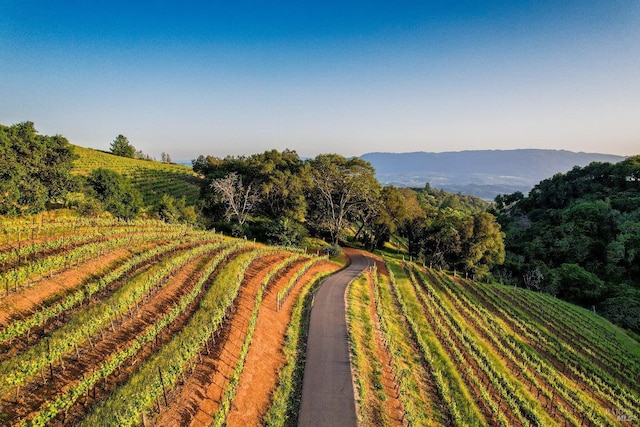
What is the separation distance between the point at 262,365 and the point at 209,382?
136 inches

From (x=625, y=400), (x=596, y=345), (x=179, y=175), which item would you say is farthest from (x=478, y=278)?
(x=179, y=175)

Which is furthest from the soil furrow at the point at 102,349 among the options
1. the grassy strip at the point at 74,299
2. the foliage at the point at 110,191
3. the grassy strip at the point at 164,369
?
the foliage at the point at 110,191

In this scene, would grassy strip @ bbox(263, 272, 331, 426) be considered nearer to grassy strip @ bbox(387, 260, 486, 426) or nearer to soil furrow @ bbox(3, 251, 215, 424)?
soil furrow @ bbox(3, 251, 215, 424)

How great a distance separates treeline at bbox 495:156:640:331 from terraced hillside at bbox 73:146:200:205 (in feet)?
233

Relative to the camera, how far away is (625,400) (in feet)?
78.9

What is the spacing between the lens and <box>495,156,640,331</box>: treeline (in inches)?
2099

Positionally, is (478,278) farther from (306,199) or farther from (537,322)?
(306,199)

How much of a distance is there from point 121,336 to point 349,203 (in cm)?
4487

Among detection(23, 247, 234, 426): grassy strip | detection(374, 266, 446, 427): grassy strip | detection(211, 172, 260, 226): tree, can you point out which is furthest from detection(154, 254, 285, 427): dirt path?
detection(211, 172, 260, 226): tree

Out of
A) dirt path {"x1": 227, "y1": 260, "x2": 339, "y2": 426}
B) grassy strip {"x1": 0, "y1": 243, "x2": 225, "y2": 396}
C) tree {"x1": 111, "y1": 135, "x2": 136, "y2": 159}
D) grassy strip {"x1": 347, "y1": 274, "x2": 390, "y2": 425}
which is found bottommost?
grassy strip {"x1": 347, "y1": 274, "x2": 390, "y2": 425}

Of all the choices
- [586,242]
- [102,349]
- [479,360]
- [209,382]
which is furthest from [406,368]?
[586,242]

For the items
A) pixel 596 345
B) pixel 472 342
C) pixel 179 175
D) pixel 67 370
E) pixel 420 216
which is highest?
pixel 179 175

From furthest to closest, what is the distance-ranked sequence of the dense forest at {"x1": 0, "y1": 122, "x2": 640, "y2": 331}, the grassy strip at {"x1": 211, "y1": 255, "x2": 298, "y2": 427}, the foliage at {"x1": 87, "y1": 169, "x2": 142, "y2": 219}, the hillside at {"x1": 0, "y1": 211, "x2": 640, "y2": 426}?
the foliage at {"x1": 87, "y1": 169, "x2": 142, "y2": 219}
the dense forest at {"x1": 0, "y1": 122, "x2": 640, "y2": 331}
the hillside at {"x1": 0, "y1": 211, "x2": 640, "y2": 426}
the grassy strip at {"x1": 211, "y1": 255, "x2": 298, "y2": 427}

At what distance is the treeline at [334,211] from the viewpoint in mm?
50750
